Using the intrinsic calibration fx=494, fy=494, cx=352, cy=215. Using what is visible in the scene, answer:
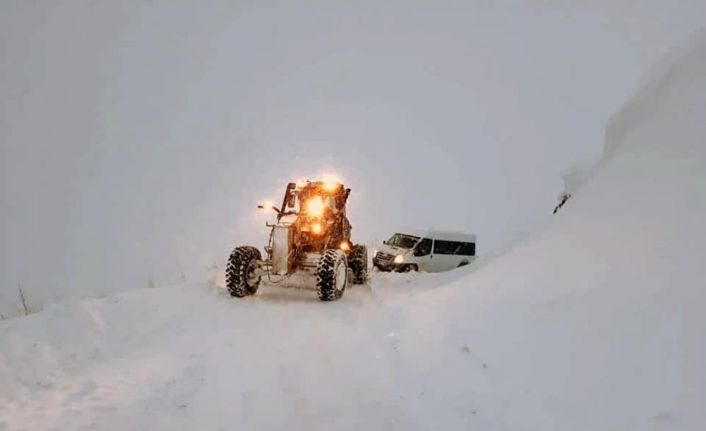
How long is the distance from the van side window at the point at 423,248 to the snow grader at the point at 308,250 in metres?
5.52

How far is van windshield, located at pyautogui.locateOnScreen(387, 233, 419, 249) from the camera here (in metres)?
19.5

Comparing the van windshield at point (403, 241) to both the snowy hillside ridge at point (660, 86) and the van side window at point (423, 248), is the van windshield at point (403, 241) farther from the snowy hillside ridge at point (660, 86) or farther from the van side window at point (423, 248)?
the snowy hillside ridge at point (660, 86)

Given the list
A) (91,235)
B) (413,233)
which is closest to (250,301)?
(413,233)

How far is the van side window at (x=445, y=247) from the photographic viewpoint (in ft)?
65.0

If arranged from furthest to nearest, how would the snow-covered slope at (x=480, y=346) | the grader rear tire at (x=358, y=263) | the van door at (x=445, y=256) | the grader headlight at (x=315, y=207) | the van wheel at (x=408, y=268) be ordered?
the van door at (x=445, y=256)
the van wheel at (x=408, y=268)
the grader rear tire at (x=358, y=263)
the grader headlight at (x=315, y=207)
the snow-covered slope at (x=480, y=346)

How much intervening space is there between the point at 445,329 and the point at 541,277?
1592 millimetres

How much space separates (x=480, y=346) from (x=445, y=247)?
46.5 feet

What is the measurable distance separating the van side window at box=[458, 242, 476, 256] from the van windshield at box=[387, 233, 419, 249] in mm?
2511

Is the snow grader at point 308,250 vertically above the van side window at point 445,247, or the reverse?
the snow grader at point 308,250

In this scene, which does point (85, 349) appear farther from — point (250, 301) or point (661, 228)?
point (661, 228)

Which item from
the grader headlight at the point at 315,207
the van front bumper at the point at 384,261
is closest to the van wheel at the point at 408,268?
the van front bumper at the point at 384,261

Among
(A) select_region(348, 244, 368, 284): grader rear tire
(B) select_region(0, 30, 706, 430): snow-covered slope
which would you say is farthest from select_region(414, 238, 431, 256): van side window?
(B) select_region(0, 30, 706, 430): snow-covered slope

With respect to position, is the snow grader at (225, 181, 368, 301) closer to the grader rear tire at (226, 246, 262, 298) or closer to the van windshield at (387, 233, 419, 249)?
the grader rear tire at (226, 246, 262, 298)

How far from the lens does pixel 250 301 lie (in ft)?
34.7
